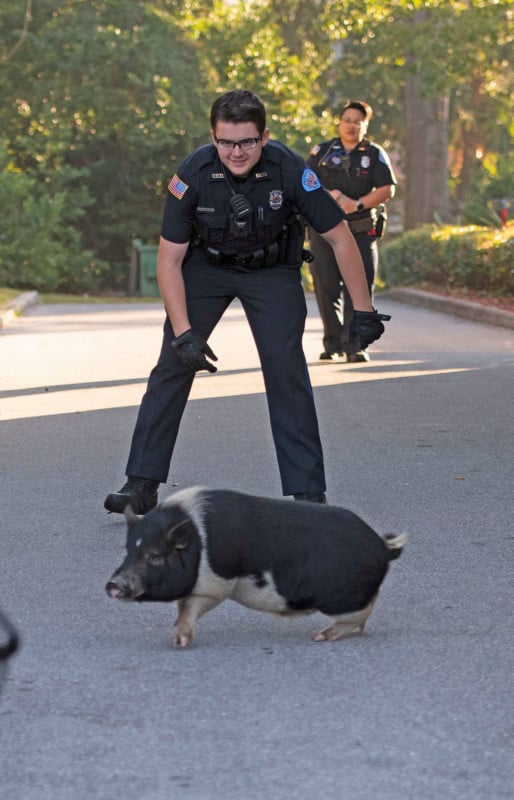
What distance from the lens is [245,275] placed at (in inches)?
251

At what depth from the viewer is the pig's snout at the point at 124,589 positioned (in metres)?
4.48

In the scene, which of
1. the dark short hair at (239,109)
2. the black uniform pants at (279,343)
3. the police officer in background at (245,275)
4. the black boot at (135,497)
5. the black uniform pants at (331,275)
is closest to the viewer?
the dark short hair at (239,109)

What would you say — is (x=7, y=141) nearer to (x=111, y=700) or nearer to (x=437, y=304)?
(x=437, y=304)

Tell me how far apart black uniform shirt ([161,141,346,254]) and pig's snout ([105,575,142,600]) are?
192 centimetres

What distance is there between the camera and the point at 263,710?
13.4 feet

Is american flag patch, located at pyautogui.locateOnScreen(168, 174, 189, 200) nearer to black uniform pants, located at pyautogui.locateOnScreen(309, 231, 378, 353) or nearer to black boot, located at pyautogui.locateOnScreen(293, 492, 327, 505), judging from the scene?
black boot, located at pyautogui.locateOnScreen(293, 492, 327, 505)

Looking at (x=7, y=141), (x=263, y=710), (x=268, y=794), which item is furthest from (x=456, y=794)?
(x=7, y=141)

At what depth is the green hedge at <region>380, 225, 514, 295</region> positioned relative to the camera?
20500 mm

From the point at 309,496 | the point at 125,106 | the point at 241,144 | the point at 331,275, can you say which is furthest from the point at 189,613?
the point at 125,106

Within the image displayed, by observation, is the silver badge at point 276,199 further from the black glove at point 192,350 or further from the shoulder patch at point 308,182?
the black glove at point 192,350

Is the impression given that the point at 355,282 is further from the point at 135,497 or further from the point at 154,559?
the point at 154,559

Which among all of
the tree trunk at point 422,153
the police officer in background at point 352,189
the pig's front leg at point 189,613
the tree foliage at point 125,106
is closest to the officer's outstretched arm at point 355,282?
the pig's front leg at point 189,613

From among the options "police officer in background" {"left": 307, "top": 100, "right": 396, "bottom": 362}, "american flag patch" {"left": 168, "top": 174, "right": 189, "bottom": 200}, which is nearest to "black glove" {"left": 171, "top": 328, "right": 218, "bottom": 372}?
"american flag patch" {"left": 168, "top": 174, "right": 189, "bottom": 200}

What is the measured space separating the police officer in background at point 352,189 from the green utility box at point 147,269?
20229 mm
